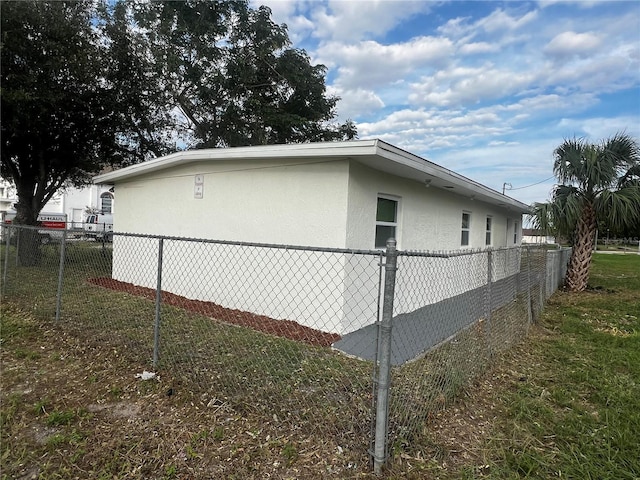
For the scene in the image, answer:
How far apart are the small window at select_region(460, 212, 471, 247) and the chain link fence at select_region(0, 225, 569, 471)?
7.28ft

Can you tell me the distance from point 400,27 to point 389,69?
1018 mm

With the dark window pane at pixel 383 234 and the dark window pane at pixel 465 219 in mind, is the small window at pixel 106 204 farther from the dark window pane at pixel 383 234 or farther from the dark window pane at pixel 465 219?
the dark window pane at pixel 383 234

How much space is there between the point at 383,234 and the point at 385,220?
0.24m

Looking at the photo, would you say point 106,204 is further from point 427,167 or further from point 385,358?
point 385,358

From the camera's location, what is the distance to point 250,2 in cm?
1342

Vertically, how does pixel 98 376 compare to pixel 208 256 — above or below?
below

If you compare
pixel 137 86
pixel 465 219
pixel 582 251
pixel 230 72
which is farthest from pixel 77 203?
pixel 582 251

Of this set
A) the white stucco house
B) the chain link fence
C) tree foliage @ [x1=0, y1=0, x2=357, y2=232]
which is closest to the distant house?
tree foliage @ [x1=0, y1=0, x2=357, y2=232]

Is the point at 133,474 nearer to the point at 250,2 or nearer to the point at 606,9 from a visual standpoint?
the point at 606,9

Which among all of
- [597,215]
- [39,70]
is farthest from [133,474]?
[597,215]

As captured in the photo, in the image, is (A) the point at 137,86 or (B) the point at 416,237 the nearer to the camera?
(B) the point at 416,237

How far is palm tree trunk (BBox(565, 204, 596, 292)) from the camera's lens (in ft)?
31.7

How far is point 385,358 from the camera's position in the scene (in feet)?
7.54

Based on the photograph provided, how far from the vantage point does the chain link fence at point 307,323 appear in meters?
2.88
